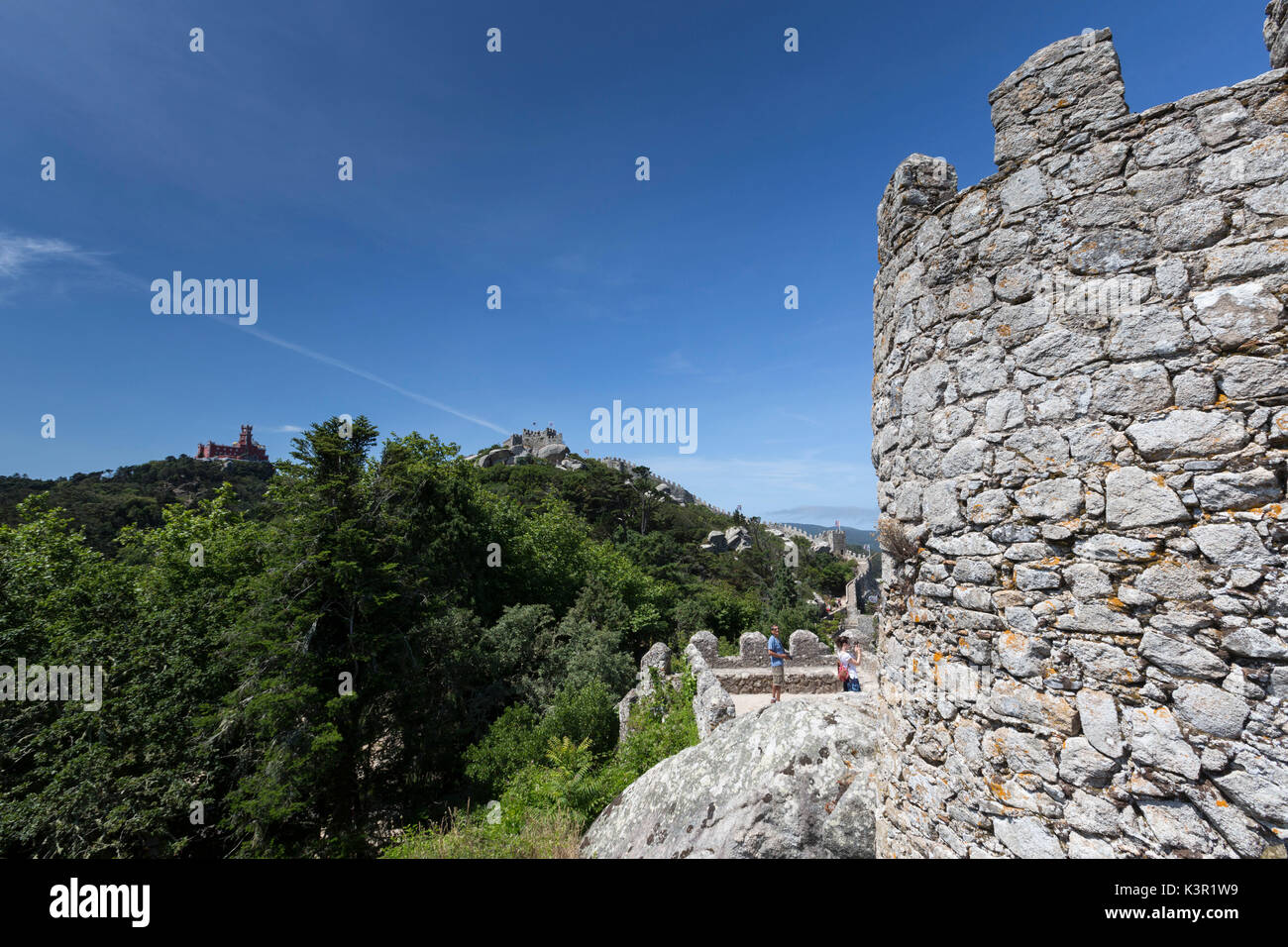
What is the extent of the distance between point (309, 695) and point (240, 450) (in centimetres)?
9840

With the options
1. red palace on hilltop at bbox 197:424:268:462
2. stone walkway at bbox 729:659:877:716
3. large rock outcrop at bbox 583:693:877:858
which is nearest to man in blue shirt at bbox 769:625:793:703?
stone walkway at bbox 729:659:877:716

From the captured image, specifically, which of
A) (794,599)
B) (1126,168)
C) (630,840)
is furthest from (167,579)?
(794,599)

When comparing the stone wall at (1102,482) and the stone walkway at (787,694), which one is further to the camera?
the stone walkway at (787,694)

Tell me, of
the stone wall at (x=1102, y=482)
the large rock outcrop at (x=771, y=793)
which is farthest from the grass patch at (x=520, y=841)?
the stone wall at (x=1102, y=482)

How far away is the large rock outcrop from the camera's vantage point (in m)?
3.72

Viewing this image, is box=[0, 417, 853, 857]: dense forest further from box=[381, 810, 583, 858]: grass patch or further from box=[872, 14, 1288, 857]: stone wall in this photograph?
box=[872, 14, 1288, 857]: stone wall

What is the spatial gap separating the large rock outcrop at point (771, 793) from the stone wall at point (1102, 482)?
0.70 metres

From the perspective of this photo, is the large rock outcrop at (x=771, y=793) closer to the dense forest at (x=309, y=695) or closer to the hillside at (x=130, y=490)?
the dense forest at (x=309, y=695)

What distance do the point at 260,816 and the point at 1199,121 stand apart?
1458 cm

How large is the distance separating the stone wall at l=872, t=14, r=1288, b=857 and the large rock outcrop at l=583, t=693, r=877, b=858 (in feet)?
2.29

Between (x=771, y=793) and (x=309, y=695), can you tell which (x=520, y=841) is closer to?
(x=771, y=793)

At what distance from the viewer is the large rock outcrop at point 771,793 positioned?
3.72 m

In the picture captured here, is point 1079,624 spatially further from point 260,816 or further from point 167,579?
point 167,579
